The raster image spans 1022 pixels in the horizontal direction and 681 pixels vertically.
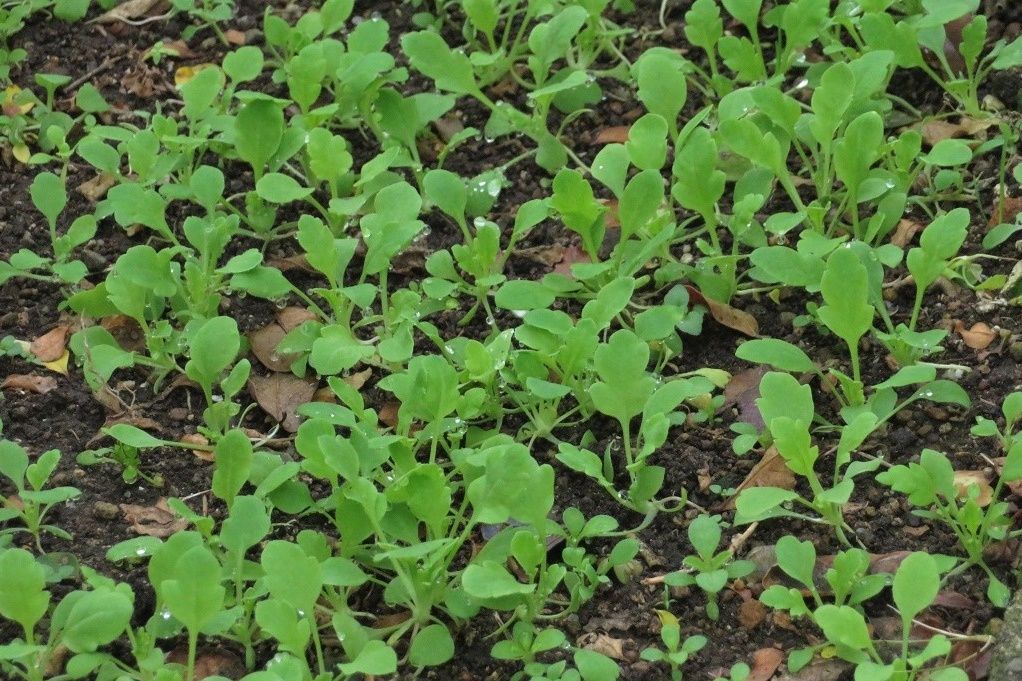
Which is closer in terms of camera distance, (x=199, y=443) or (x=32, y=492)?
(x=32, y=492)

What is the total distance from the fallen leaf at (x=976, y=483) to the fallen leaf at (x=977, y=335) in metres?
0.31

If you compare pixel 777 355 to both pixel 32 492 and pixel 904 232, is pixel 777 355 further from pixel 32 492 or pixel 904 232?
pixel 32 492

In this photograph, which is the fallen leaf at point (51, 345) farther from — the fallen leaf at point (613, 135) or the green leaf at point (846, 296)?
the green leaf at point (846, 296)

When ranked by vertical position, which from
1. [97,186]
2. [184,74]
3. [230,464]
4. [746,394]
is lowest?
[746,394]

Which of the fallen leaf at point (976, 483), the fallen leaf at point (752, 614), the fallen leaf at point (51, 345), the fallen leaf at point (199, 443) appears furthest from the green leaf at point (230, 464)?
the fallen leaf at point (976, 483)

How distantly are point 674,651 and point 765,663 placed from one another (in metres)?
0.14

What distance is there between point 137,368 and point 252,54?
896 millimetres

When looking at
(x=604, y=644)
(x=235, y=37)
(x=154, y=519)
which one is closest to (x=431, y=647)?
(x=604, y=644)

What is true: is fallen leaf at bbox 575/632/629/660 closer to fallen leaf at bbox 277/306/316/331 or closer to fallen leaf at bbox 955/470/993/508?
fallen leaf at bbox 955/470/993/508

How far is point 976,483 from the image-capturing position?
2.09 m

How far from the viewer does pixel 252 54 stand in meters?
3.07

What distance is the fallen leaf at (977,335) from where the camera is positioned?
7.81 ft

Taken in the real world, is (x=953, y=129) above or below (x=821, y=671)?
above

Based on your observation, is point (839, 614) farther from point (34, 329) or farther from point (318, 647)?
point (34, 329)
